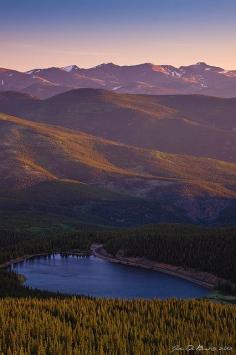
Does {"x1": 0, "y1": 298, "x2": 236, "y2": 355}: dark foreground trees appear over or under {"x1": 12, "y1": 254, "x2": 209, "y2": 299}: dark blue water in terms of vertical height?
over

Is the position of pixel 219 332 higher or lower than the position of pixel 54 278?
higher

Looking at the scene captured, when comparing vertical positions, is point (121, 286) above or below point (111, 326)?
below

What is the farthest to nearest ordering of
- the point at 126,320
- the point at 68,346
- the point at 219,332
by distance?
the point at 126,320
the point at 219,332
the point at 68,346

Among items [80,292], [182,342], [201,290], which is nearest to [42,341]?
[182,342]

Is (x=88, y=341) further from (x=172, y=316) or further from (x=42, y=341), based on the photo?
(x=172, y=316)

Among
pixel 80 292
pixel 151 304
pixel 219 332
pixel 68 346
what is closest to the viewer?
pixel 68 346

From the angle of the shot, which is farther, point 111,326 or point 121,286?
point 121,286

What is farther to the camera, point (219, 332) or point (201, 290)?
point (201, 290)

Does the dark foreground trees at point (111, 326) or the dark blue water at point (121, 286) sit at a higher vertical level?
the dark foreground trees at point (111, 326)

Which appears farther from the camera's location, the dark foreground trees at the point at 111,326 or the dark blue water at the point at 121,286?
the dark blue water at the point at 121,286

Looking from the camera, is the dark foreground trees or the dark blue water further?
the dark blue water
